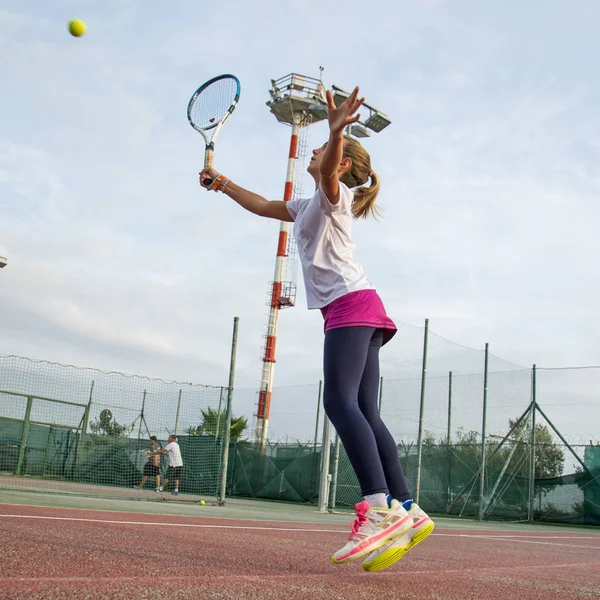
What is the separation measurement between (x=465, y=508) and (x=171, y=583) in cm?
1246

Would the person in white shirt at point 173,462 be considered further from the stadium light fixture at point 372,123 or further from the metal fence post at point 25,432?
the stadium light fixture at point 372,123

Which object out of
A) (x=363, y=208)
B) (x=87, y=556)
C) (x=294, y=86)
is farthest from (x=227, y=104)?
(x=294, y=86)

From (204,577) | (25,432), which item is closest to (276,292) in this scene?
(25,432)

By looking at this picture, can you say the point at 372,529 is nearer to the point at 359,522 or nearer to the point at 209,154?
the point at 359,522

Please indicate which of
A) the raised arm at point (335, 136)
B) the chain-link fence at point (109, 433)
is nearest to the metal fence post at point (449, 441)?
the chain-link fence at point (109, 433)

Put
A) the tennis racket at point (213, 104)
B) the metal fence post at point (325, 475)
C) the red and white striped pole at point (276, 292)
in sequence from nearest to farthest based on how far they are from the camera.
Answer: the tennis racket at point (213, 104) → the metal fence post at point (325, 475) → the red and white striped pole at point (276, 292)

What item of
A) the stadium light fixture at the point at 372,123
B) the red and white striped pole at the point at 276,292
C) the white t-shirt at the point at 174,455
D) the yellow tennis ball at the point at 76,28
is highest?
the stadium light fixture at the point at 372,123

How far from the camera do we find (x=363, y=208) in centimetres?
327

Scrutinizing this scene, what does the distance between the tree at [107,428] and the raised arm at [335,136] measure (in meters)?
12.3

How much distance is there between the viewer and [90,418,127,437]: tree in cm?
1430

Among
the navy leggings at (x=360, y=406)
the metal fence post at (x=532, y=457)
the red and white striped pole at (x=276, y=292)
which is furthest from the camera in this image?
the red and white striped pole at (x=276, y=292)

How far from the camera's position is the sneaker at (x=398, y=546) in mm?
2492

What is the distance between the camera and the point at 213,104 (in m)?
5.38

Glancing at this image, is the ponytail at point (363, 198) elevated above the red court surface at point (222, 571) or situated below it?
above
